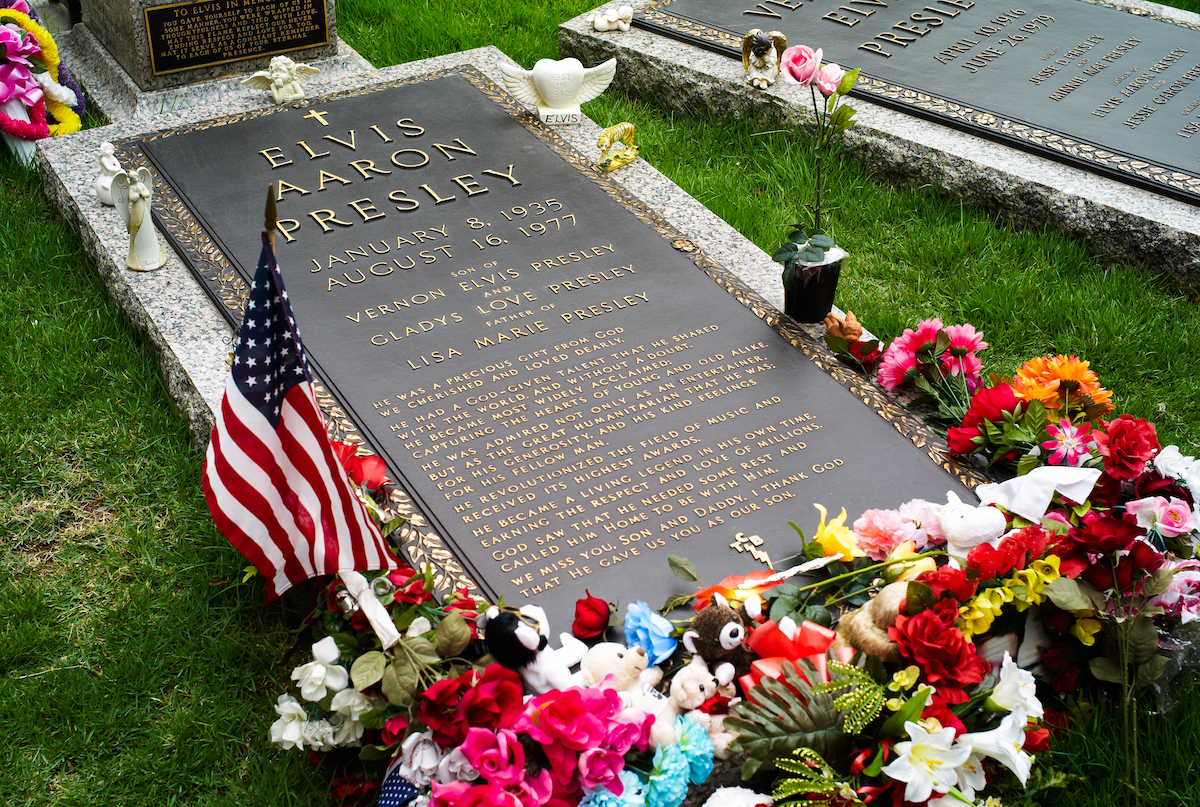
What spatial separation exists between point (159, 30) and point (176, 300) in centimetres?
199

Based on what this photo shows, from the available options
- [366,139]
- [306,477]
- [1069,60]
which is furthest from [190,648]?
[1069,60]

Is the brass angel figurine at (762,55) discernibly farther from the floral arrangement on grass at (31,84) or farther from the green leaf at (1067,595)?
the green leaf at (1067,595)

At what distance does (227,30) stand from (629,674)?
163 inches

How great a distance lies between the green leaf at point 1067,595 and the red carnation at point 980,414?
63 centimetres

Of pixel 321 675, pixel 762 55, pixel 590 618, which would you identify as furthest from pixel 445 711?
pixel 762 55

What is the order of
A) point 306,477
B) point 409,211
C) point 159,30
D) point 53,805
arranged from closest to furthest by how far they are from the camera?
point 306,477
point 53,805
point 409,211
point 159,30

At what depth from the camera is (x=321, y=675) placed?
2.34 metres

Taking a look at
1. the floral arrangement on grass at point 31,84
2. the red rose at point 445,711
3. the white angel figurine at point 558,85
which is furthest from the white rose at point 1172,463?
the floral arrangement on grass at point 31,84

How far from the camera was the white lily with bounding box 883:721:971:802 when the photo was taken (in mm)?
2125

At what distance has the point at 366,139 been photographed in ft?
14.8

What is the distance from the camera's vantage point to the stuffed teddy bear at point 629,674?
232cm

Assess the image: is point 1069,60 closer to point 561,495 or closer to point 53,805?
point 561,495

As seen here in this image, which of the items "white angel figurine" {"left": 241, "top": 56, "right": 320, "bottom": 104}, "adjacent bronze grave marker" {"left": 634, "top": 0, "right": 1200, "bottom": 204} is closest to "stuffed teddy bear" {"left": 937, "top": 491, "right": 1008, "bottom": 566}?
"adjacent bronze grave marker" {"left": 634, "top": 0, "right": 1200, "bottom": 204}

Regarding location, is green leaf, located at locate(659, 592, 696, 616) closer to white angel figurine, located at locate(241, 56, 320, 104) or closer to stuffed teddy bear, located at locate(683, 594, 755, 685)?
stuffed teddy bear, located at locate(683, 594, 755, 685)
